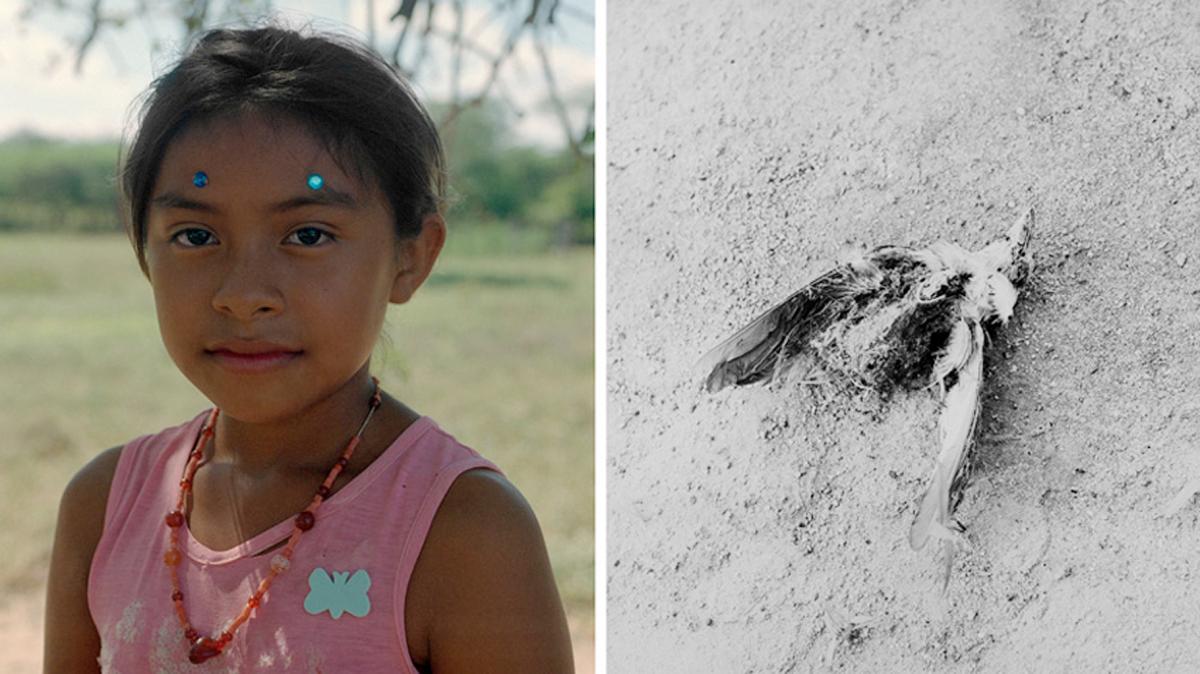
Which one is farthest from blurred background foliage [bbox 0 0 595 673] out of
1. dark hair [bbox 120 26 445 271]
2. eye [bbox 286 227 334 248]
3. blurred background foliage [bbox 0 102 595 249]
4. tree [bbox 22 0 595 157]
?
eye [bbox 286 227 334 248]

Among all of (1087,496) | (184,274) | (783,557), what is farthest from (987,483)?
(184,274)

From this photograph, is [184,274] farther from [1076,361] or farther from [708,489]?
[1076,361]

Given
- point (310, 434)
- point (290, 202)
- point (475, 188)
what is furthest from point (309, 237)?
point (475, 188)

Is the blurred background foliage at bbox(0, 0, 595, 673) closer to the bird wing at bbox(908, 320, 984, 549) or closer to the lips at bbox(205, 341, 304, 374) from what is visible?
the bird wing at bbox(908, 320, 984, 549)

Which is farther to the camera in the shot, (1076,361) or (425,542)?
(1076,361)

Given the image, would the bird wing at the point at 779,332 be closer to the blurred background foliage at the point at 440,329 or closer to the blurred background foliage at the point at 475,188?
the blurred background foliage at the point at 440,329

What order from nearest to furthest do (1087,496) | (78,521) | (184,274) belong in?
(184,274), (78,521), (1087,496)

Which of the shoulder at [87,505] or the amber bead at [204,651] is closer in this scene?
the amber bead at [204,651]

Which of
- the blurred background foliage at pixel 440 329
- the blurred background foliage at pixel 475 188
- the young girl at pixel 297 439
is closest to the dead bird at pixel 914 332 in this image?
the young girl at pixel 297 439
